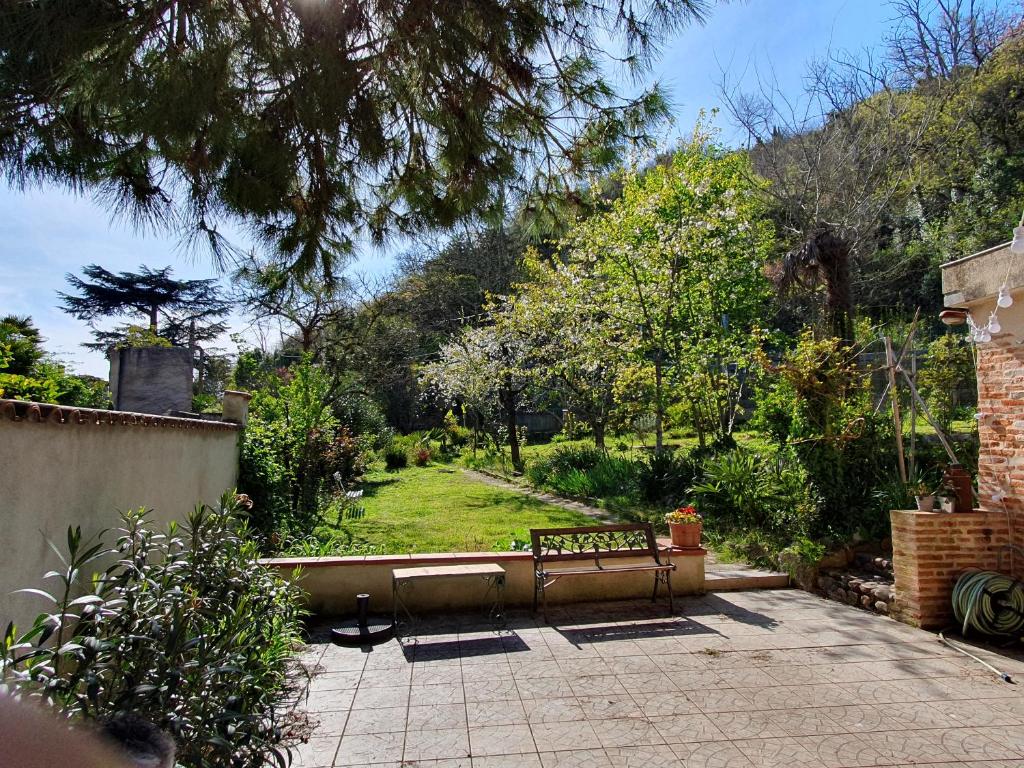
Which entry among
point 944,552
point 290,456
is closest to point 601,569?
point 944,552

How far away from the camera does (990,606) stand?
461cm

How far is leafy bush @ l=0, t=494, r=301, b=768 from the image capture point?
1962mm

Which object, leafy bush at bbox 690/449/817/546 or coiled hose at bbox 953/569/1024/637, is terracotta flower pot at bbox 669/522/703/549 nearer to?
leafy bush at bbox 690/449/817/546

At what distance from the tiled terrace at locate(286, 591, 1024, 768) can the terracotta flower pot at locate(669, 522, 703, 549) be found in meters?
0.85

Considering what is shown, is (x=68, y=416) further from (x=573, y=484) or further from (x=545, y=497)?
(x=545, y=497)

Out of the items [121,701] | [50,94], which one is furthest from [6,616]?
[50,94]

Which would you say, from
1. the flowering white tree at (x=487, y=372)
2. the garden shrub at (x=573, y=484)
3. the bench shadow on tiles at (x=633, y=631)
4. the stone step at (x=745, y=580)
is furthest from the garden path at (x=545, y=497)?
the bench shadow on tiles at (x=633, y=631)

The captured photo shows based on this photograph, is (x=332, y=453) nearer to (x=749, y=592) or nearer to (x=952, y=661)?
(x=749, y=592)

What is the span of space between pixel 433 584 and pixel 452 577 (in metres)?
0.25

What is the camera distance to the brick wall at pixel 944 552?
4.95 meters

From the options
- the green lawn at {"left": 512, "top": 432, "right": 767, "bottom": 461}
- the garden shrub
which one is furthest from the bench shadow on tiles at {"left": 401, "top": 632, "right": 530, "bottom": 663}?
the green lawn at {"left": 512, "top": 432, "right": 767, "bottom": 461}

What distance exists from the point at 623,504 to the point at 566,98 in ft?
23.3

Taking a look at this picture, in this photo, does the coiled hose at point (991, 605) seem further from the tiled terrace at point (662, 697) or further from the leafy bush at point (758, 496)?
the leafy bush at point (758, 496)

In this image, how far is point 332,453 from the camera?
10516 mm
